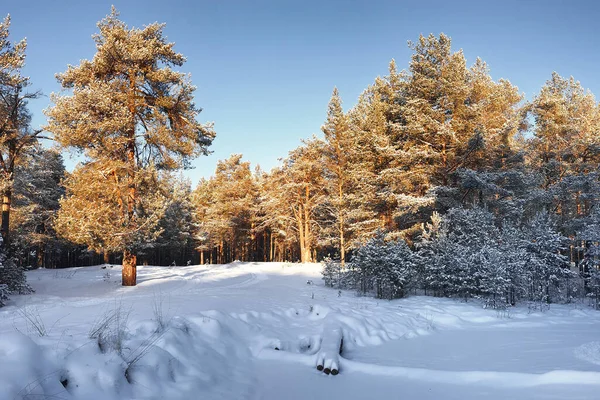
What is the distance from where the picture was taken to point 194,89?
14.4m

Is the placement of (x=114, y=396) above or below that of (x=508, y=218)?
below

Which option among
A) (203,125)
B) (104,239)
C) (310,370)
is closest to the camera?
(310,370)

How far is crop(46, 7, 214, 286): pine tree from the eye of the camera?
472 inches

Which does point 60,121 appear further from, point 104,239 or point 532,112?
point 532,112

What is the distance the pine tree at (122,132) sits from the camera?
1199 cm

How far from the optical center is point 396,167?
713 inches

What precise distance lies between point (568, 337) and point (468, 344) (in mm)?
2323

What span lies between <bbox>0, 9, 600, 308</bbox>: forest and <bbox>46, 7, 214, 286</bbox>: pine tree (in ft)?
0.20

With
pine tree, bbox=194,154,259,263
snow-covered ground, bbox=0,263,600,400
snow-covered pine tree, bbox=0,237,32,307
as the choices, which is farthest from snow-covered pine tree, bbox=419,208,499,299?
pine tree, bbox=194,154,259,263

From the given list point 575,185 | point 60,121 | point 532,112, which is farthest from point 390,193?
point 60,121

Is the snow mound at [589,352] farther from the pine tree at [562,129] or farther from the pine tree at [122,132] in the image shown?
the pine tree at [562,129]

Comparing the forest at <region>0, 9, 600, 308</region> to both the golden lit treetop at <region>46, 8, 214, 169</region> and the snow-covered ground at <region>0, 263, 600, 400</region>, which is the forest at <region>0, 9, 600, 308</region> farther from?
the snow-covered ground at <region>0, 263, 600, 400</region>

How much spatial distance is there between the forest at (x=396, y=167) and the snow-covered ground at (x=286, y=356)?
426 centimetres

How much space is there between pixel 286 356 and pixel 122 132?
11898 millimetres
